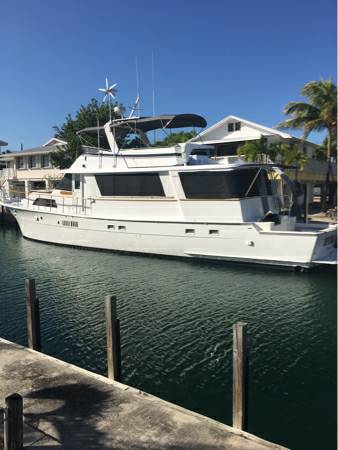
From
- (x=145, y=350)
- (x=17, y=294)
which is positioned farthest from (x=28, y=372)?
(x=17, y=294)

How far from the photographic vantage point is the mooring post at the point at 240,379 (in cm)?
491

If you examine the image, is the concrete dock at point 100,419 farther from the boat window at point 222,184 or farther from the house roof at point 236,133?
the house roof at point 236,133

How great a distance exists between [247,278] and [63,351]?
298 inches

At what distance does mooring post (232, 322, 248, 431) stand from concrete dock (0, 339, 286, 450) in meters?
0.34

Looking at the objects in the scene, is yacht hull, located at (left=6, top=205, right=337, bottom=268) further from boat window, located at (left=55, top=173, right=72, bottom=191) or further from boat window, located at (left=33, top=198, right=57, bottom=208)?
boat window, located at (left=55, top=173, right=72, bottom=191)

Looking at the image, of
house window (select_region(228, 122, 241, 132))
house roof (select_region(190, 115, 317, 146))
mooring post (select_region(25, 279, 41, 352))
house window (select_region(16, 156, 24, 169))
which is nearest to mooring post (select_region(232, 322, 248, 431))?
mooring post (select_region(25, 279, 41, 352))

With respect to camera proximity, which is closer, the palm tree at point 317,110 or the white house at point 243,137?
the palm tree at point 317,110

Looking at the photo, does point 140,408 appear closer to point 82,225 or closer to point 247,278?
point 247,278

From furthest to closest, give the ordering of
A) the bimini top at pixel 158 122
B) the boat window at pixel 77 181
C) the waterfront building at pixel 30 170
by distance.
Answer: the waterfront building at pixel 30 170 < the boat window at pixel 77 181 < the bimini top at pixel 158 122

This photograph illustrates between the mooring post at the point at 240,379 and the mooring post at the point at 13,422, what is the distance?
250 centimetres

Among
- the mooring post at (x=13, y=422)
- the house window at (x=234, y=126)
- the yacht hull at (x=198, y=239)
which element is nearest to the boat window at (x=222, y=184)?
the yacht hull at (x=198, y=239)

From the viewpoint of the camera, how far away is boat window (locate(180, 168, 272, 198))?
15.0 m

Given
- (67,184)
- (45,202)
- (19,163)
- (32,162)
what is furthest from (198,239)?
(19,163)

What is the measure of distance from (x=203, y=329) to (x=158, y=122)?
10.7 metres
